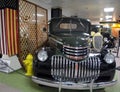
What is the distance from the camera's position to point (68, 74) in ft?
9.07

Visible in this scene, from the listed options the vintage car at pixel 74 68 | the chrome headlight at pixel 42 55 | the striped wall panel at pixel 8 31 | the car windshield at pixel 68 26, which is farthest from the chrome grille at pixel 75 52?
the striped wall panel at pixel 8 31

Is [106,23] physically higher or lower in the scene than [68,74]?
higher

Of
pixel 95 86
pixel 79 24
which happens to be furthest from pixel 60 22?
pixel 95 86

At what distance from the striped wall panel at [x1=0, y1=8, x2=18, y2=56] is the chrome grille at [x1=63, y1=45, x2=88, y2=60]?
7.32 ft

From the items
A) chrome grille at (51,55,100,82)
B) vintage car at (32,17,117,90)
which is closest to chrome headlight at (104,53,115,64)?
vintage car at (32,17,117,90)

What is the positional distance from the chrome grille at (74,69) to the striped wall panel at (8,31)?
223 centimetres

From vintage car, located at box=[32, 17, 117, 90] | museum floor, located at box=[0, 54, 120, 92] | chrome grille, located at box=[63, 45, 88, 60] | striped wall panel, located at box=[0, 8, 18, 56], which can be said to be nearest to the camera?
vintage car, located at box=[32, 17, 117, 90]

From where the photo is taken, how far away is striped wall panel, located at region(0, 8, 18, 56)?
4.44m

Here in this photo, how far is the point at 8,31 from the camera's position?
4500 millimetres

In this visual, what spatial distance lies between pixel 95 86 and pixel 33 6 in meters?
4.27

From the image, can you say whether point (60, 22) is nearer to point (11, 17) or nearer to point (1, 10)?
point (11, 17)

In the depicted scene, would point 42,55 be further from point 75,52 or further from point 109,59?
point 109,59

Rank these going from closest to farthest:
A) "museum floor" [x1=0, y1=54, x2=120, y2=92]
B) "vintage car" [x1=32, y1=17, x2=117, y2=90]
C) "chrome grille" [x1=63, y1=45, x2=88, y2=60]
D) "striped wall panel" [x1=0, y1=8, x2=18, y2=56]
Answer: "vintage car" [x1=32, y1=17, x2=117, y2=90] < "chrome grille" [x1=63, y1=45, x2=88, y2=60] < "museum floor" [x1=0, y1=54, x2=120, y2=92] < "striped wall panel" [x1=0, y1=8, x2=18, y2=56]

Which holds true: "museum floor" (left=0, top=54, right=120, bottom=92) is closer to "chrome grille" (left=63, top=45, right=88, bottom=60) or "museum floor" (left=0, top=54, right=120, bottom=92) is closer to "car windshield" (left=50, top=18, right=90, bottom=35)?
"chrome grille" (left=63, top=45, right=88, bottom=60)
